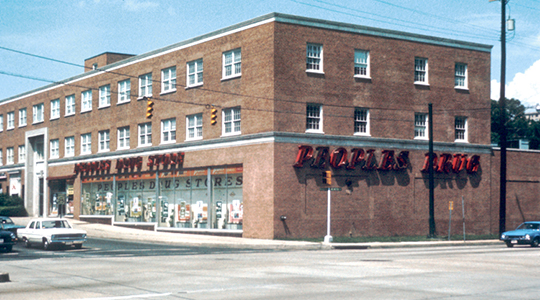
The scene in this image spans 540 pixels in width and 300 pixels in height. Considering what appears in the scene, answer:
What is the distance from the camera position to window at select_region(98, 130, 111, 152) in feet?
182

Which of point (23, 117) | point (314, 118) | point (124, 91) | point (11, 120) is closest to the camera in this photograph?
point (314, 118)

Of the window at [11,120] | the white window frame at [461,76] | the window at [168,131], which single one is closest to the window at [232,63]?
the window at [168,131]

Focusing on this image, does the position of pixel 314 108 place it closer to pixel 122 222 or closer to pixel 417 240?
pixel 417 240

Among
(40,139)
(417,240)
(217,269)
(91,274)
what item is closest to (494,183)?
(417,240)

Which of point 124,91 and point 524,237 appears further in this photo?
point 124,91

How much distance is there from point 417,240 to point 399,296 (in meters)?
26.8

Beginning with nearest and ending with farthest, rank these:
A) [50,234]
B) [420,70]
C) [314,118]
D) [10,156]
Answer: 1. [50,234]
2. [314,118]
3. [420,70]
4. [10,156]

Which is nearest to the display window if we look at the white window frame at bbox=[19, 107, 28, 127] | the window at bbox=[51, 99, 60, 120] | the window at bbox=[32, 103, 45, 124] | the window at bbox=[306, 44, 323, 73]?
the window at bbox=[306, 44, 323, 73]

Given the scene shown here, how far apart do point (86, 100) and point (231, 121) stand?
71.5 feet

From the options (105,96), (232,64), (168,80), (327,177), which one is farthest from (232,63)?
(105,96)

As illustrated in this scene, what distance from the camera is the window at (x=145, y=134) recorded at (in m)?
50.1

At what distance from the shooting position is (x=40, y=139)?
66.9 meters

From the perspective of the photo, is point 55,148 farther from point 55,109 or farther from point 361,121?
point 361,121

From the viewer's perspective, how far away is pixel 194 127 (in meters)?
45.3
